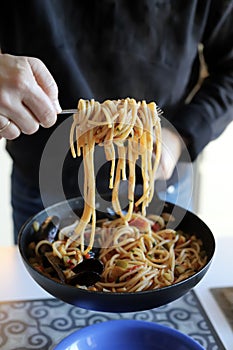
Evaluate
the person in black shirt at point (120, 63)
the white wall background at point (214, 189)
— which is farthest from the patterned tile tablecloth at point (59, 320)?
the white wall background at point (214, 189)

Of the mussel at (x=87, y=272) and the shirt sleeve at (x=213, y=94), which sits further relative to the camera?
the shirt sleeve at (x=213, y=94)

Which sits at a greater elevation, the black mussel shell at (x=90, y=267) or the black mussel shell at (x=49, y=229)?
the black mussel shell at (x=90, y=267)

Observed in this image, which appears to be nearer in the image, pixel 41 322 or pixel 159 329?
pixel 159 329

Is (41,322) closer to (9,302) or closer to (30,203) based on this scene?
(9,302)

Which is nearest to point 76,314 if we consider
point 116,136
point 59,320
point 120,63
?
point 59,320

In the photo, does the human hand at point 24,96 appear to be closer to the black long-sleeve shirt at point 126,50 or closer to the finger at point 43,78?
the finger at point 43,78

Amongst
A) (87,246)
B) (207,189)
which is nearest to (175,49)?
(87,246)

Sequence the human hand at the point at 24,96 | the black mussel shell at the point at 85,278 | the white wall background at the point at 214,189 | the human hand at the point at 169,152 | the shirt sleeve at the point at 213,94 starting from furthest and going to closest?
the white wall background at the point at 214,189 → the shirt sleeve at the point at 213,94 → the human hand at the point at 169,152 → the black mussel shell at the point at 85,278 → the human hand at the point at 24,96
